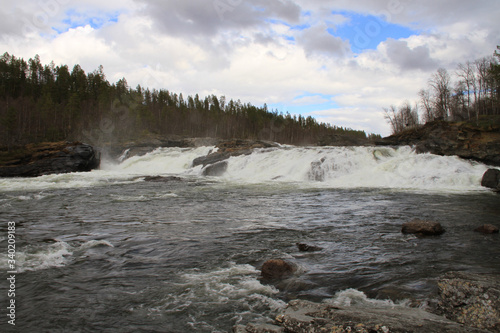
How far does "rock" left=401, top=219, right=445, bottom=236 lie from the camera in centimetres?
838

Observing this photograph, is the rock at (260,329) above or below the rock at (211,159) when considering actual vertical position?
below

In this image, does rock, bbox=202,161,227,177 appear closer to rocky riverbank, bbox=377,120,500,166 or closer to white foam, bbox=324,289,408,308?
rocky riverbank, bbox=377,120,500,166

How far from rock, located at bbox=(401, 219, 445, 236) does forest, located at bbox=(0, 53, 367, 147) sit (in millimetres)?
56951

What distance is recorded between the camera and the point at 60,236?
8.38 m

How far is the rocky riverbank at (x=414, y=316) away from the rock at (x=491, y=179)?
16922 millimetres

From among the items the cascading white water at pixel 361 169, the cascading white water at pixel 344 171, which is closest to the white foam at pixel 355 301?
the cascading white water at pixel 344 171

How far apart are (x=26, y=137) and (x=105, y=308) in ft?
231

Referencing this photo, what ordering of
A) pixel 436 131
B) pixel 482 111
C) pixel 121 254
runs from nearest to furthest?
pixel 121 254
pixel 436 131
pixel 482 111

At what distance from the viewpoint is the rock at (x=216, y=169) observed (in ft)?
97.4

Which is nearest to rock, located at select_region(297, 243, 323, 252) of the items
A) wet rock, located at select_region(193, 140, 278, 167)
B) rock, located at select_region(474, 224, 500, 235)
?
rock, located at select_region(474, 224, 500, 235)

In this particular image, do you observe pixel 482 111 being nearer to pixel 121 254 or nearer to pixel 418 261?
pixel 418 261

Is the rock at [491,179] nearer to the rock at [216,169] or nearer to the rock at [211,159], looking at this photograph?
the rock at [216,169]

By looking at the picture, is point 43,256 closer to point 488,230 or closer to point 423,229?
point 423,229

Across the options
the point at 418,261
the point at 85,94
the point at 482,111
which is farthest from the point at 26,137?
the point at 482,111
